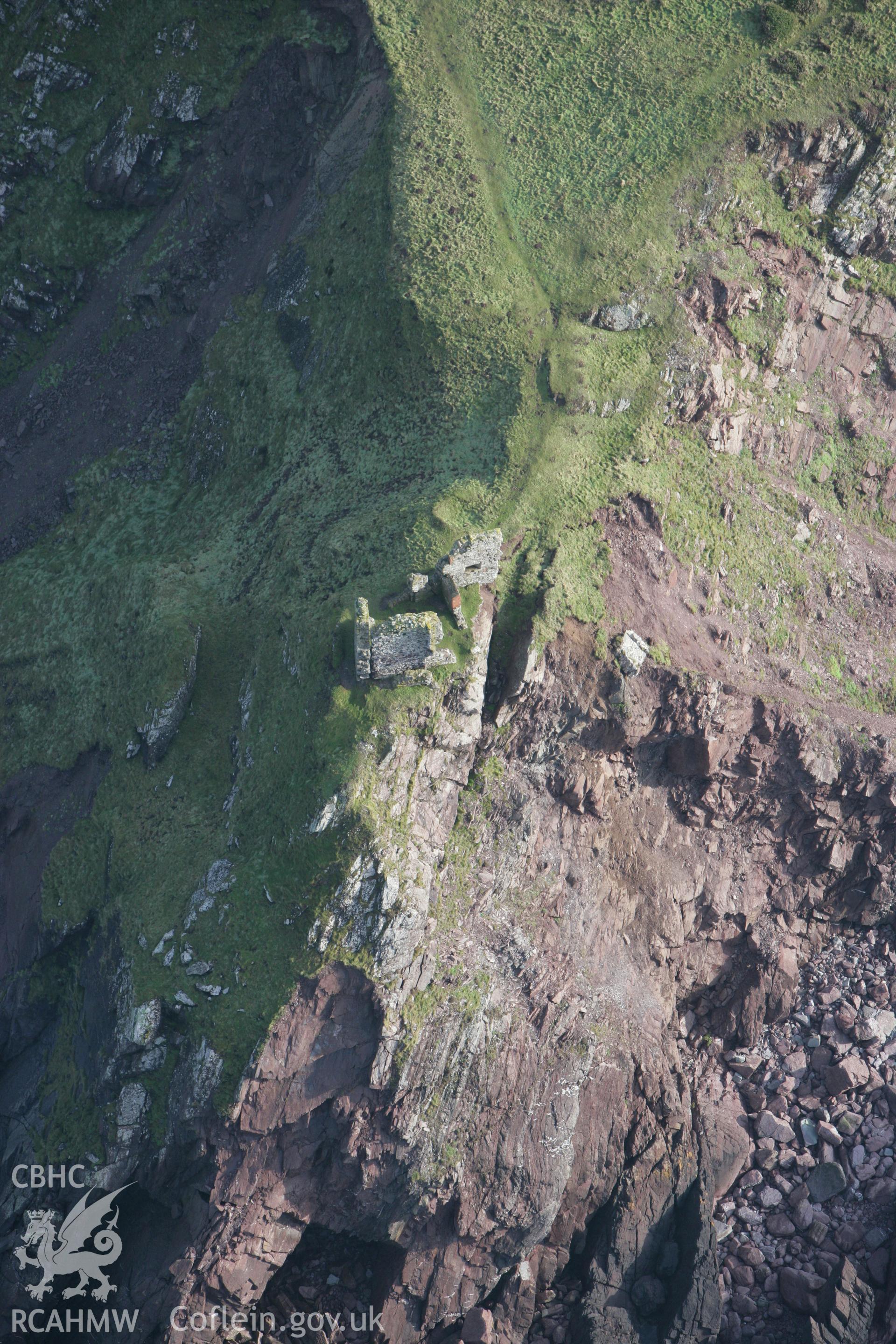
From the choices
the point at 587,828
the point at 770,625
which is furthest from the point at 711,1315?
the point at 770,625

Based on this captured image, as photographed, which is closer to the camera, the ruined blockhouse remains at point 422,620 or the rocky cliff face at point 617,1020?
the rocky cliff face at point 617,1020

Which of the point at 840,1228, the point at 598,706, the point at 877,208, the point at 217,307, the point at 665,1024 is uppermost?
the point at 217,307

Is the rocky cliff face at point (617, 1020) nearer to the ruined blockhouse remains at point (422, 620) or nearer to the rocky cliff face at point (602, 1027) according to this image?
the rocky cliff face at point (602, 1027)

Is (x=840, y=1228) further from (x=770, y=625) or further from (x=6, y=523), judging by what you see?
(x=6, y=523)

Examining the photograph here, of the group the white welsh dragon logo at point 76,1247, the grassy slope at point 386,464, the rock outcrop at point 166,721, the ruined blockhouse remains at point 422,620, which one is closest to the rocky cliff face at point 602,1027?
the ruined blockhouse remains at point 422,620

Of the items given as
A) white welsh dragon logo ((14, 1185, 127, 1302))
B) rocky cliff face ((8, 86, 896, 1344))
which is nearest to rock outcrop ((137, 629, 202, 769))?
rocky cliff face ((8, 86, 896, 1344))

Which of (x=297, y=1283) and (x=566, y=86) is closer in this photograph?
(x=297, y=1283)

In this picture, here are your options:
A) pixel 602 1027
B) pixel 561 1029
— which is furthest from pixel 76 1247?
pixel 602 1027
